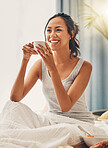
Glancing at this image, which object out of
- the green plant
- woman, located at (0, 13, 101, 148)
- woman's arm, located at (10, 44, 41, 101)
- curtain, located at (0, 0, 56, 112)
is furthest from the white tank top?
the green plant

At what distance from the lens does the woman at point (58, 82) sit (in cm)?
140

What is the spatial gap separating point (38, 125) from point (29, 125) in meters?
0.07

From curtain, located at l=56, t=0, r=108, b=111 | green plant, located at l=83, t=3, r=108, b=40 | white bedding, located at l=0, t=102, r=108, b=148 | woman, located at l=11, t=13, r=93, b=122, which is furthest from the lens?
curtain, located at l=56, t=0, r=108, b=111

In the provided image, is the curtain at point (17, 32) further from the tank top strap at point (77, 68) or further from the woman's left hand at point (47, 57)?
the woman's left hand at point (47, 57)

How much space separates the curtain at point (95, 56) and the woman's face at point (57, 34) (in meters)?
1.69

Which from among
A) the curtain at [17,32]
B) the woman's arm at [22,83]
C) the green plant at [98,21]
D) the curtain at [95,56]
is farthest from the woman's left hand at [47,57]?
the curtain at [95,56]

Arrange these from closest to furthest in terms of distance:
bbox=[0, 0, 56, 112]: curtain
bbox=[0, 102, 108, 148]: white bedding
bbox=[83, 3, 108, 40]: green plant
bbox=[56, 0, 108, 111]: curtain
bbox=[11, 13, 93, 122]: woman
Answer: bbox=[0, 102, 108, 148]: white bedding, bbox=[11, 13, 93, 122]: woman, bbox=[0, 0, 56, 112]: curtain, bbox=[83, 3, 108, 40]: green plant, bbox=[56, 0, 108, 111]: curtain

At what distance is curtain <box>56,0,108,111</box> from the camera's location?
331 cm

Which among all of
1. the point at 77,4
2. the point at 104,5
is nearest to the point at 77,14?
the point at 77,4

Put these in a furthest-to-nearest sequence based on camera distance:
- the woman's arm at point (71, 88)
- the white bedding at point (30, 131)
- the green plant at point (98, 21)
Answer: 1. the green plant at point (98, 21)
2. the woman's arm at point (71, 88)
3. the white bedding at point (30, 131)

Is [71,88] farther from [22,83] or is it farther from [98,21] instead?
[98,21]

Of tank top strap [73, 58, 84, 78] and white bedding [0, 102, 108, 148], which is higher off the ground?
tank top strap [73, 58, 84, 78]

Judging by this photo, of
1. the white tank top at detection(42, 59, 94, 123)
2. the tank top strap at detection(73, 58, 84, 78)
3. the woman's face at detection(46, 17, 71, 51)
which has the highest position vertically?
the woman's face at detection(46, 17, 71, 51)

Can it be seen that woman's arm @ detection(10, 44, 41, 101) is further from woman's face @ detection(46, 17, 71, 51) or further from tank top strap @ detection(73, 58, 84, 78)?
tank top strap @ detection(73, 58, 84, 78)
